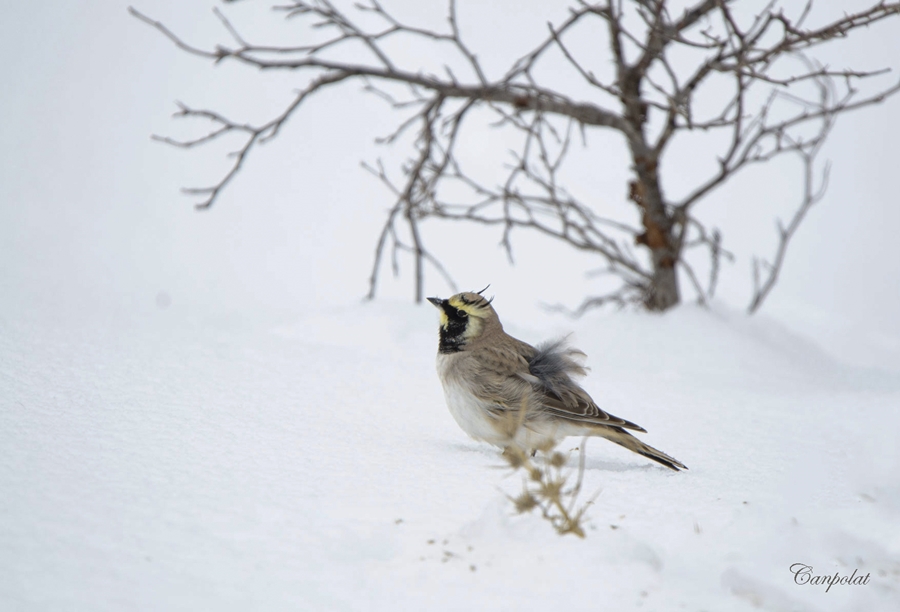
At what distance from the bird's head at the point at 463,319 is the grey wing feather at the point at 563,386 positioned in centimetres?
31

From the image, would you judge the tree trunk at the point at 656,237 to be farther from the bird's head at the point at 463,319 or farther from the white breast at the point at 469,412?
the white breast at the point at 469,412

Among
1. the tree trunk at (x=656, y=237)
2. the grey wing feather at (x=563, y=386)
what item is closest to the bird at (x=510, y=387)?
the grey wing feather at (x=563, y=386)

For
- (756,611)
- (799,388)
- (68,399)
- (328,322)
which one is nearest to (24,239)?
(328,322)

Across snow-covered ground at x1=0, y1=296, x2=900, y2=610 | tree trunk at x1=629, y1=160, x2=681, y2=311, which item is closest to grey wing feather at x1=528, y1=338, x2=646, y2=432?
snow-covered ground at x1=0, y1=296, x2=900, y2=610

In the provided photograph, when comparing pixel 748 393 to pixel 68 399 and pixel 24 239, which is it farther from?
pixel 24 239

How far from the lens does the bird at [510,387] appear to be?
3494 mm

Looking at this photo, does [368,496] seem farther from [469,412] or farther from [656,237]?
[656,237]

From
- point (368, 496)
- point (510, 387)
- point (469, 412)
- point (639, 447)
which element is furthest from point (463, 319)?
point (368, 496)

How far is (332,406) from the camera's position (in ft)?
12.9

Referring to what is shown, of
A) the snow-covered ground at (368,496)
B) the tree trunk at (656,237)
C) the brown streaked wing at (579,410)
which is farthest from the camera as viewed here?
the tree trunk at (656,237)

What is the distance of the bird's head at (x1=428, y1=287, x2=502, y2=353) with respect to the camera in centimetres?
395

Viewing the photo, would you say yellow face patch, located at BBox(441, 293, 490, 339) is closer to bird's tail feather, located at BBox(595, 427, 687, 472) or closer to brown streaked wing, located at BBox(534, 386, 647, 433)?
brown streaked wing, located at BBox(534, 386, 647, 433)

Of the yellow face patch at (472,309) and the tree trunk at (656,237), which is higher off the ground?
the tree trunk at (656,237)

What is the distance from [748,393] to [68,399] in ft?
12.5
